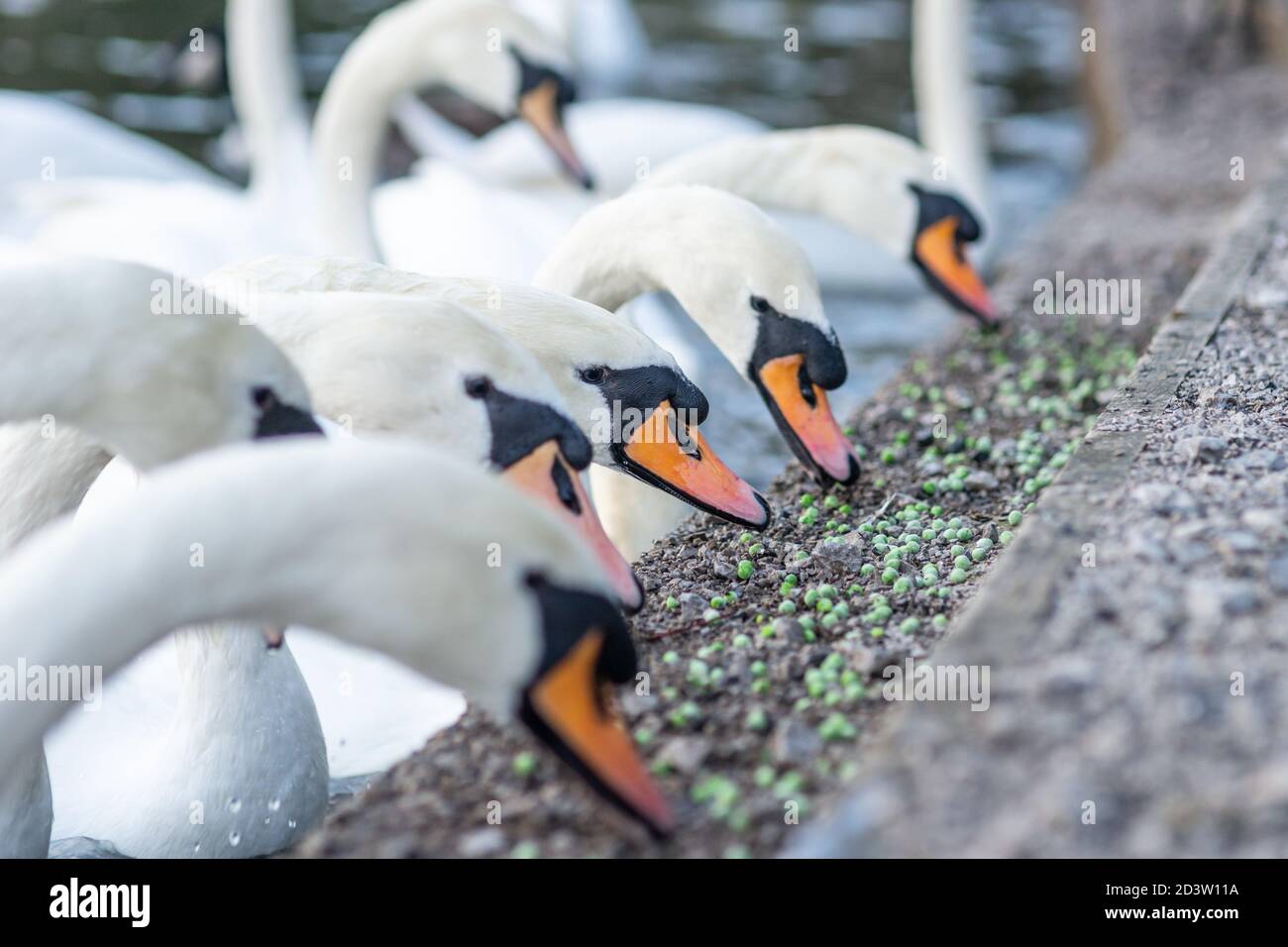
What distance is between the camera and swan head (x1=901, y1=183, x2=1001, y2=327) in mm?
5750

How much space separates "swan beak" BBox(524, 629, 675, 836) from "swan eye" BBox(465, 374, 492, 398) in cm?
81

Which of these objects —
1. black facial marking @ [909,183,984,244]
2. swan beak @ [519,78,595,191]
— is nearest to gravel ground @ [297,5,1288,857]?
black facial marking @ [909,183,984,244]

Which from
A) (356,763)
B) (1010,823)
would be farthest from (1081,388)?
(1010,823)

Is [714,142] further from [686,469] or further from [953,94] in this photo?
[686,469]

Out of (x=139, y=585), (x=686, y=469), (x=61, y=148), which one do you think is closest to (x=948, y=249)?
(x=686, y=469)

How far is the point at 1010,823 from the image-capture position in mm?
2408

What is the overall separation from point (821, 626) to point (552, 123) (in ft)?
13.7

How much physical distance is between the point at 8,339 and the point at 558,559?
1074 millimetres

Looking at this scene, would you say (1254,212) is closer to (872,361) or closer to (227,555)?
(872,361)

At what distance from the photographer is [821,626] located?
3.56 metres

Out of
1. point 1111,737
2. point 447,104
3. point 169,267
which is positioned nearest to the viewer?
point 1111,737

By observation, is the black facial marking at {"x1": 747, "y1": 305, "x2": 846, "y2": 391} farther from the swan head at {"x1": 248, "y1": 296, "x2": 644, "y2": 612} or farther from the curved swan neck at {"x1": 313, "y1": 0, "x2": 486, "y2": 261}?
the curved swan neck at {"x1": 313, "y1": 0, "x2": 486, "y2": 261}

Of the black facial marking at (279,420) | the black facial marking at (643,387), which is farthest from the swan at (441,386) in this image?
the black facial marking at (643,387)

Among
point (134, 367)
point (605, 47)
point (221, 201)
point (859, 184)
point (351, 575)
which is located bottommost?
point (605, 47)
